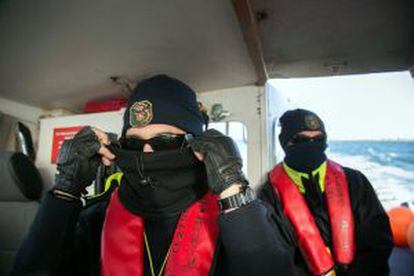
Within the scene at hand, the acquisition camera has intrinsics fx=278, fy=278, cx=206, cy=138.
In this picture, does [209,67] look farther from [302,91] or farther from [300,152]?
[302,91]

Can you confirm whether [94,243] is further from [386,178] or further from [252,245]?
[386,178]

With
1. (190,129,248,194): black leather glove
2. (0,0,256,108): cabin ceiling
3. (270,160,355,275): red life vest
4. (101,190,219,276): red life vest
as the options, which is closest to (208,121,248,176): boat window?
(0,0,256,108): cabin ceiling

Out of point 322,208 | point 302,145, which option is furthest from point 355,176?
point 302,145

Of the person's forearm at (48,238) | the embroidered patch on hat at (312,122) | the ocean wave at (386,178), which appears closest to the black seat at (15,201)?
the person's forearm at (48,238)

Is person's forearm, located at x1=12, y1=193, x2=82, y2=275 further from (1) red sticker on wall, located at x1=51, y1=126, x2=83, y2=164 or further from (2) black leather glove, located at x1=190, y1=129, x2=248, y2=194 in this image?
(1) red sticker on wall, located at x1=51, y1=126, x2=83, y2=164

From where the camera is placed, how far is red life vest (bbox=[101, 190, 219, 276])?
0.95 metres

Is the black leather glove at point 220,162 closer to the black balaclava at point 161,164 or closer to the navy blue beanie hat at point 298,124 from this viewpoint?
the black balaclava at point 161,164

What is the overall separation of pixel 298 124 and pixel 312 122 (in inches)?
3.8

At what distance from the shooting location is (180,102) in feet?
3.62

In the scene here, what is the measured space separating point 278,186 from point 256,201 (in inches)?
45.1

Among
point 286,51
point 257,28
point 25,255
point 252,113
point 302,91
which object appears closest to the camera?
point 25,255

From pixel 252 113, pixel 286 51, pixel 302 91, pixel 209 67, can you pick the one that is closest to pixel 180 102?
pixel 209 67

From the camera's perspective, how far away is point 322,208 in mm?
1891

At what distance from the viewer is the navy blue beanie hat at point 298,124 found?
1.95 meters
